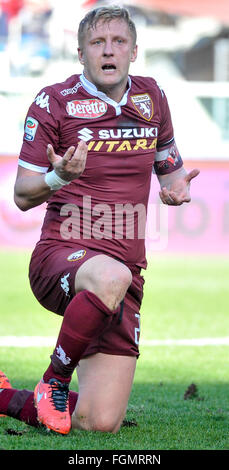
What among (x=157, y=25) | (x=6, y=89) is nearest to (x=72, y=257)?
(x=6, y=89)

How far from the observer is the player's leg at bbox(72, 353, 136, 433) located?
4215 millimetres

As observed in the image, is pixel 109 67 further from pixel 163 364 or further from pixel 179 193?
pixel 163 364

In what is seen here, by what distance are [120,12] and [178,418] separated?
2013mm

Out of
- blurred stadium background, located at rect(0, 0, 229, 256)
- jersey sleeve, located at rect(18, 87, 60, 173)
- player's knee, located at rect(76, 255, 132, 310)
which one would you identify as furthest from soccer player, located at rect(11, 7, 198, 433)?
blurred stadium background, located at rect(0, 0, 229, 256)

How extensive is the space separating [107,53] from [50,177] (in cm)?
76

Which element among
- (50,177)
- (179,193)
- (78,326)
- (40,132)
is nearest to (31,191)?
(50,177)

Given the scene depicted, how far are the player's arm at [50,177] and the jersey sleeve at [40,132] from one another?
0.05m

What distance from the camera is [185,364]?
255 inches

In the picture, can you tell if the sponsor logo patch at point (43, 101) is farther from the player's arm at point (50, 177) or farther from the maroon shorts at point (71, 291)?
the maroon shorts at point (71, 291)

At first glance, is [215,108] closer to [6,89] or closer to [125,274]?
[6,89]

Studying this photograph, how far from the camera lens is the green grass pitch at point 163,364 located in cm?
394

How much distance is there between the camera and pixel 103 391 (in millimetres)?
4352
